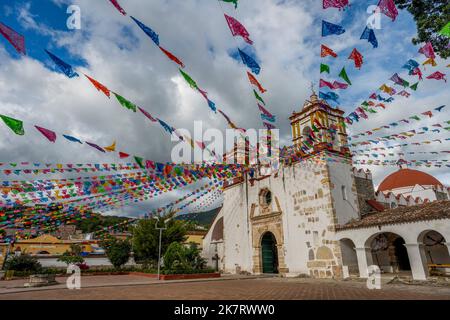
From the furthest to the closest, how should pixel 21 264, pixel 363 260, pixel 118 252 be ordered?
pixel 118 252 → pixel 21 264 → pixel 363 260

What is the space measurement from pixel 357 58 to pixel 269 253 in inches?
557

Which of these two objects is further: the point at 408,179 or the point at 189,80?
the point at 408,179

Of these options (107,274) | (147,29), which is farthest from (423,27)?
(107,274)

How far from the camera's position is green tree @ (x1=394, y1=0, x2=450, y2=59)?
298 inches

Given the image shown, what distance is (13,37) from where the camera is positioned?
5258 millimetres

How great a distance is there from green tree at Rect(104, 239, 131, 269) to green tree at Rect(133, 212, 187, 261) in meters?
3.36

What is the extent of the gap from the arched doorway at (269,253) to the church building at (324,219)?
61 mm

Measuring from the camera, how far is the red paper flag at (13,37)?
5.22 meters

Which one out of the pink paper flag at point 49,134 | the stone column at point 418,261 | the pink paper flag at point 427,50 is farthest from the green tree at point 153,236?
the pink paper flag at point 427,50

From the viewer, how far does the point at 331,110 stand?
17.8 meters

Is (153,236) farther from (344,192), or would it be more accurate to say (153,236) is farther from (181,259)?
(344,192)

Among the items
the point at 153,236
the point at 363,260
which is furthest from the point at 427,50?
the point at 153,236

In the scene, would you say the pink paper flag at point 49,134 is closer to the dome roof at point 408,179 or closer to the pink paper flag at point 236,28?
the pink paper flag at point 236,28
